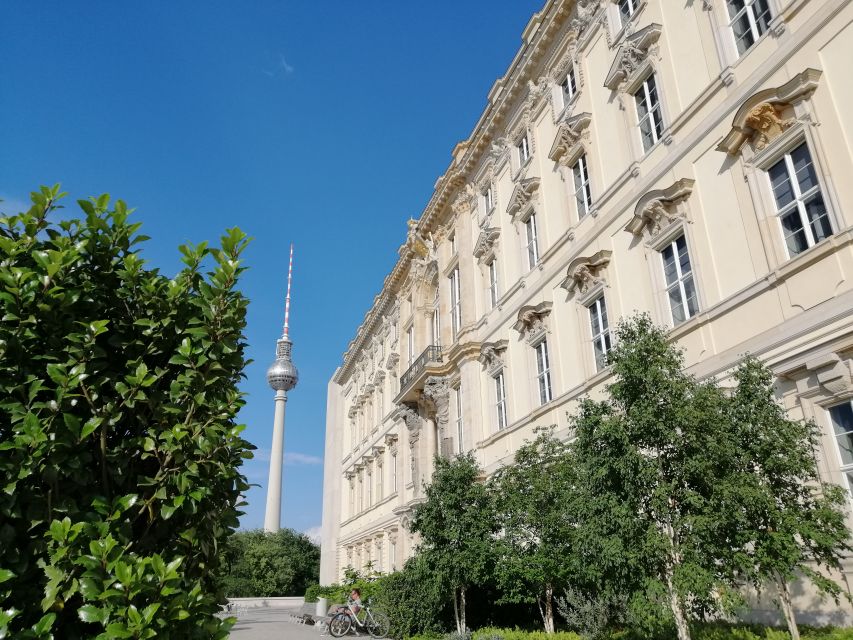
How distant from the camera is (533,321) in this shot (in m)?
18.9

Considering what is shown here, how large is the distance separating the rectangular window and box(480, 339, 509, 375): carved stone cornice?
2.07 meters

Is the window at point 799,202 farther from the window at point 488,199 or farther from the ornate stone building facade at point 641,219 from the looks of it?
the window at point 488,199

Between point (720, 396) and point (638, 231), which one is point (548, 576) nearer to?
point (720, 396)

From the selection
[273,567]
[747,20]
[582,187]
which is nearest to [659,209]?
[747,20]

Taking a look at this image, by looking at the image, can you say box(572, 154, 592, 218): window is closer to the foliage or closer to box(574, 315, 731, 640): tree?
box(574, 315, 731, 640): tree

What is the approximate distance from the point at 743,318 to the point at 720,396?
333 centimetres

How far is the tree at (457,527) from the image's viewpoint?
14.1m

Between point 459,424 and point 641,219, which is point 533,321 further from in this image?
point 459,424

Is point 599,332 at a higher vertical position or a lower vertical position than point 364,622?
higher

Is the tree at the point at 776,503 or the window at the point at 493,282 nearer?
the tree at the point at 776,503

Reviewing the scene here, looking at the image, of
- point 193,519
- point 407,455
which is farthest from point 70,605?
point 407,455

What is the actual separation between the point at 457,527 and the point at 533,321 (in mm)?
6986

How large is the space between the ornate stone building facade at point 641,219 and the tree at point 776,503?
1.69 m

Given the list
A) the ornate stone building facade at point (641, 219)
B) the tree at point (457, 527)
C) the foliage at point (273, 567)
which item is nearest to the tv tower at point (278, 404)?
A: the foliage at point (273, 567)
